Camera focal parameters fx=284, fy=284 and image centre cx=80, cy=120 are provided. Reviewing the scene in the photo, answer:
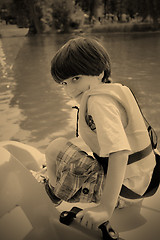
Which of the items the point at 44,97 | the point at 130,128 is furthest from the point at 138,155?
the point at 44,97

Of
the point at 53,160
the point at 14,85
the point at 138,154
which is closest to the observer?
the point at 138,154

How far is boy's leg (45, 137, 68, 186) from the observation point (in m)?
0.90

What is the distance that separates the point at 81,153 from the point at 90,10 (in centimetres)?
1074

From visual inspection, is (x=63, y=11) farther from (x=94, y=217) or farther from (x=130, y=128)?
(x=94, y=217)

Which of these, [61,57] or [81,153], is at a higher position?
[61,57]

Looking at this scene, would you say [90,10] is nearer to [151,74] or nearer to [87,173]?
[151,74]

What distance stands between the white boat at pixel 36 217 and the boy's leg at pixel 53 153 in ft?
0.29

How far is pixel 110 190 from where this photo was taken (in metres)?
0.70

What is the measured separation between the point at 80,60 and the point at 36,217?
46 centimetres

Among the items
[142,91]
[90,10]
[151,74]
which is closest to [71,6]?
[90,10]

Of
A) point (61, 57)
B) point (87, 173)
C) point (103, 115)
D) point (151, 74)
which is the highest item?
point (61, 57)

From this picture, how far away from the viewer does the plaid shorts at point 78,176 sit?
838mm

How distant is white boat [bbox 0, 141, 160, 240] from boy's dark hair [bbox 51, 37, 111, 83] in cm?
32

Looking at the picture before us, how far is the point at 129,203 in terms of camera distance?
0.93m
